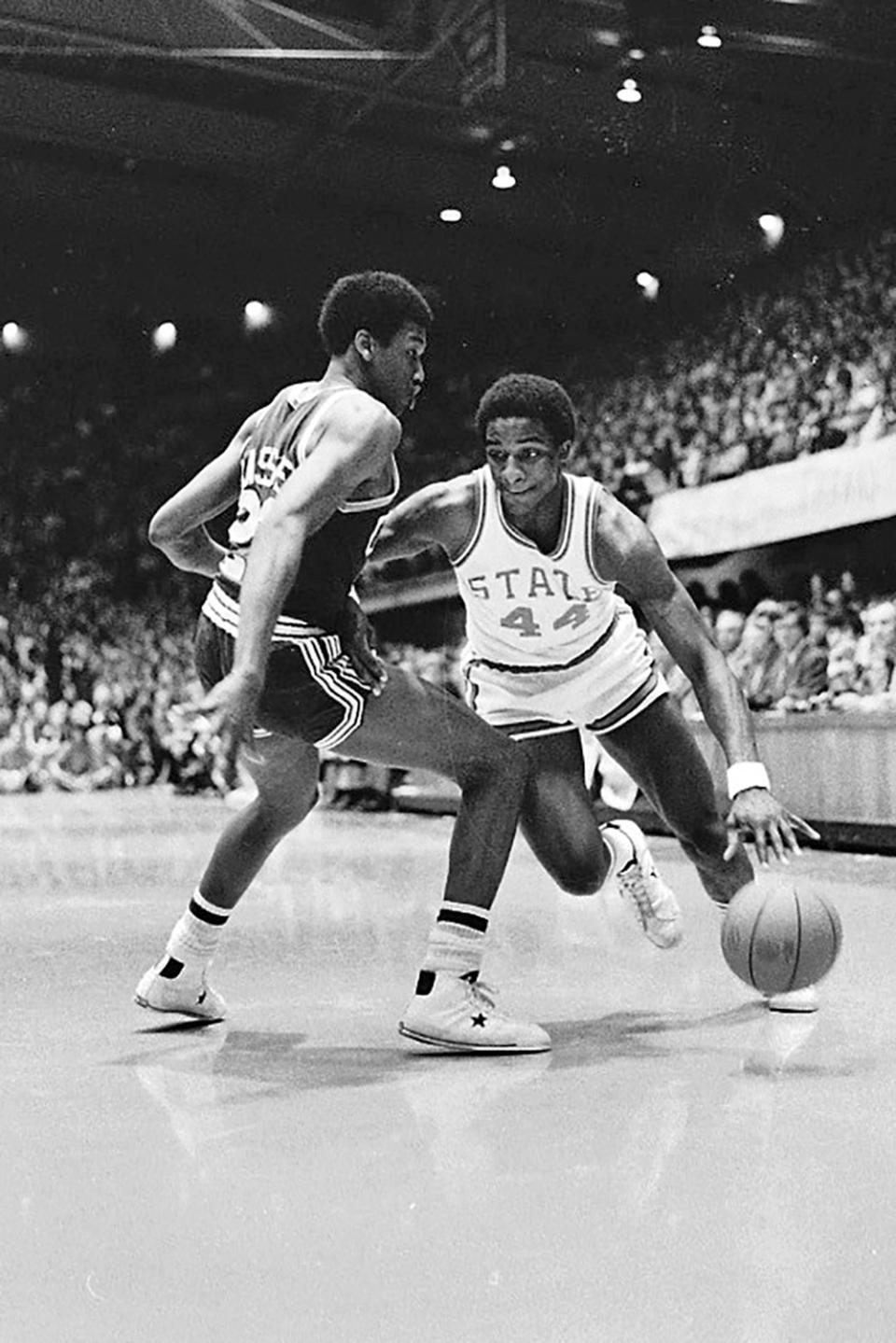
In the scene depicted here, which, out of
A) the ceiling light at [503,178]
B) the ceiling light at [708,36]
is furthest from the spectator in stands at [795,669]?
the ceiling light at [503,178]

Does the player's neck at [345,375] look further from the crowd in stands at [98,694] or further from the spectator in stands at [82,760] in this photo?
the spectator in stands at [82,760]

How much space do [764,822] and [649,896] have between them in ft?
3.15

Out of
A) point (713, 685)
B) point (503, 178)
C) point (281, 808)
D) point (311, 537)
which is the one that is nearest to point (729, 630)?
point (503, 178)

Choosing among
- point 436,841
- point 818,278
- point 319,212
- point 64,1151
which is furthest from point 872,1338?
point 319,212

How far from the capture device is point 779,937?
289cm

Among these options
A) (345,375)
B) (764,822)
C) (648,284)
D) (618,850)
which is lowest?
(618,850)

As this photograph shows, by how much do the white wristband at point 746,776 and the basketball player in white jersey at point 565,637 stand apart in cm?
35

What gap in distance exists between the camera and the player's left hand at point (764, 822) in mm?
2625

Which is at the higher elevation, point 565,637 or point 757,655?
point 757,655

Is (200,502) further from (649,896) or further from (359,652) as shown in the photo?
(649,896)

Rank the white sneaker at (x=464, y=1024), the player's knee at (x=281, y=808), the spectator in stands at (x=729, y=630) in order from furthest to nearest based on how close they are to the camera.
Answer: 1. the spectator in stands at (x=729, y=630)
2. the player's knee at (x=281, y=808)
3. the white sneaker at (x=464, y=1024)

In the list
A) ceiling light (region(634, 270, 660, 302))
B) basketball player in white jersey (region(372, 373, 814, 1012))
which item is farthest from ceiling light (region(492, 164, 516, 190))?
basketball player in white jersey (region(372, 373, 814, 1012))

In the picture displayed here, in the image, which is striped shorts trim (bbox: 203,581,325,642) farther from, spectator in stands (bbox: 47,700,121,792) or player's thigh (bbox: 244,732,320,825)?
spectator in stands (bbox: 47,700,121,792)

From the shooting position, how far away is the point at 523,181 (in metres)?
11.8
